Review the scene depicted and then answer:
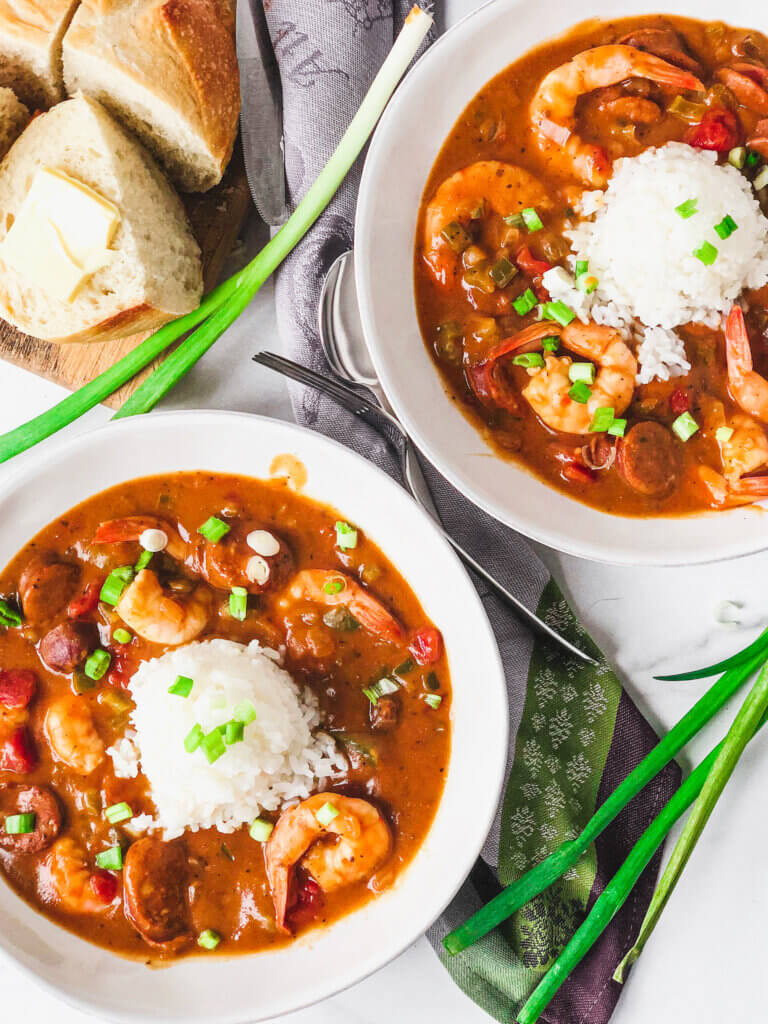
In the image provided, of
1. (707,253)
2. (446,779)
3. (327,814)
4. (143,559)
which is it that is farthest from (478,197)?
(327,814)

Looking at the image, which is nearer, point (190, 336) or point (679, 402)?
point (679, 402)

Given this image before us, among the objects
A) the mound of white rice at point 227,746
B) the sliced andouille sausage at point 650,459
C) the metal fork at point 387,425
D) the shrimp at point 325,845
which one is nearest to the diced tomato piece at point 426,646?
the metal fork at point 387,425

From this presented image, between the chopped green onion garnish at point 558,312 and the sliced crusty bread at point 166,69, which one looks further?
the sliced crusty bread at point 166,69

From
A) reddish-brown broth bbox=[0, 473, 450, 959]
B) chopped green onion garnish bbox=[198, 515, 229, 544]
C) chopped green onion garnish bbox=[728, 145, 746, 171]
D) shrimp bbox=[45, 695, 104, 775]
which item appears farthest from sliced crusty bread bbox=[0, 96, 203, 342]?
chopped green onion garnish bbox=[728, 145, 746, 171]

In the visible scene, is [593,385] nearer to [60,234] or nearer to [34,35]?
[60,234]

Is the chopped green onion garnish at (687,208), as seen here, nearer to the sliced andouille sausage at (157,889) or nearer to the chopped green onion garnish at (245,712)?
the chopped green onion garnish at (245,712)

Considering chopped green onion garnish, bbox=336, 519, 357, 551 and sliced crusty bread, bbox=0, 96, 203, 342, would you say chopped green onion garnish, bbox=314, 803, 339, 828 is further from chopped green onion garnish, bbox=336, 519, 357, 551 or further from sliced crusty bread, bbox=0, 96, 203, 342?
sliced crusty bread, bbox=0, 96, 203, 342

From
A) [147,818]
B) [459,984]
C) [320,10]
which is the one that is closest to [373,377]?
[320,10]
